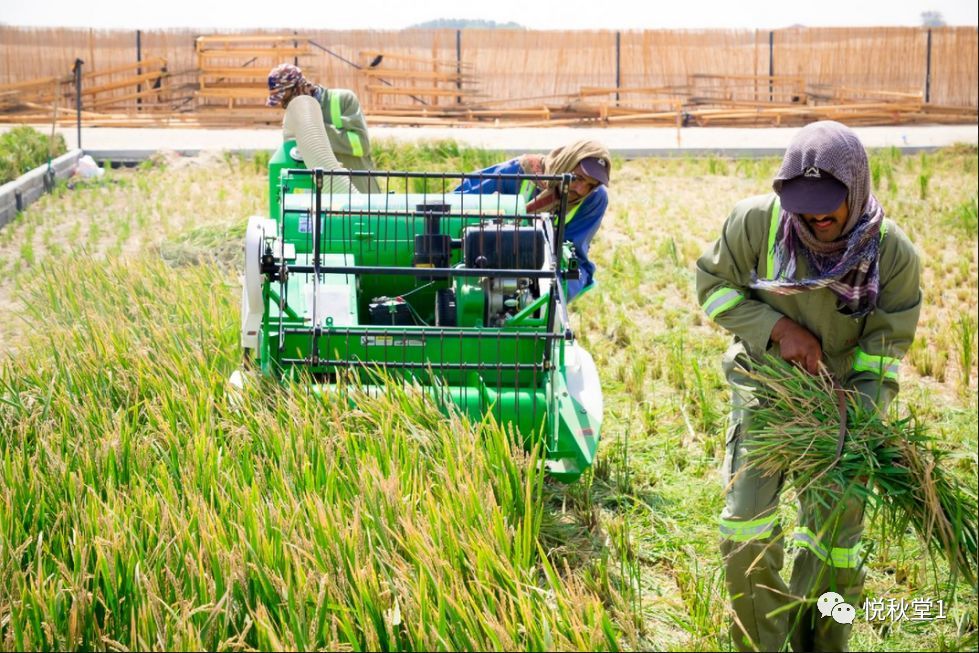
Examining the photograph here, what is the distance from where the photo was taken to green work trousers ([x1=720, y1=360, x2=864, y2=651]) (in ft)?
13.0

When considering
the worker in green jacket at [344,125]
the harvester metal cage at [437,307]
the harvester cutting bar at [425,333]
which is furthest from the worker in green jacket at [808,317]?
the worker in green jacket at [344,125]

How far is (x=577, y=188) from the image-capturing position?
20.5ft

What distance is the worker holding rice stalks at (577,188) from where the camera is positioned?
6.17 metres

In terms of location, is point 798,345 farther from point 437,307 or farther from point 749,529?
point 437,307

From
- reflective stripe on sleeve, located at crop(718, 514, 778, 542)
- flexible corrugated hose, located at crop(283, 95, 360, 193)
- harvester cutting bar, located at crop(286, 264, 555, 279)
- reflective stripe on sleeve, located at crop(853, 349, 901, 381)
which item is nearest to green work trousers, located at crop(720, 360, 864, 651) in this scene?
reflective stripe on sleeve, located at crop(718, 514, 778, 542)

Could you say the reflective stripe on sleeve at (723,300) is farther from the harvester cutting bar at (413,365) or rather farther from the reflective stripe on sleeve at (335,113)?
the reflective stripe on sleeve at (335,113)

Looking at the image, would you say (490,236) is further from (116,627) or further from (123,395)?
(116,627)

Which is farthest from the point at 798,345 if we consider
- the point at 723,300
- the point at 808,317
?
the point at 723,300

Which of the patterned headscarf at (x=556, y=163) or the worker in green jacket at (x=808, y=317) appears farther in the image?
the patterned headscarf at (x=556, y=163)

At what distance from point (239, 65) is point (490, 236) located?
23.0 meters

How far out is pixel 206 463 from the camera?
422 centimetres

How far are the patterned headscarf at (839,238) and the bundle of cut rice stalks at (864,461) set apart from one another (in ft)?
0.91

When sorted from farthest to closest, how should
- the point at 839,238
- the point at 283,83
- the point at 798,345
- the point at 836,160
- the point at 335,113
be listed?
the point at 335,113 < the point at 283,83 < the point at 798,345 < the point at 839,238 < the point at 836,160

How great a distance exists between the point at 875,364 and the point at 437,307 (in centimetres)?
263
